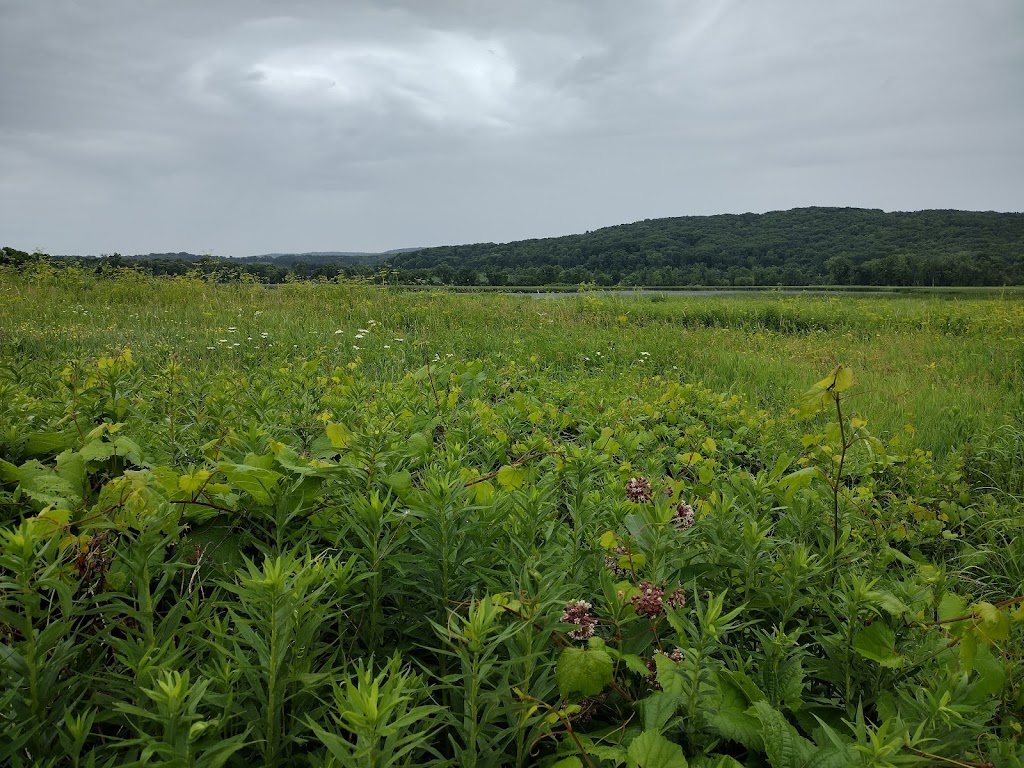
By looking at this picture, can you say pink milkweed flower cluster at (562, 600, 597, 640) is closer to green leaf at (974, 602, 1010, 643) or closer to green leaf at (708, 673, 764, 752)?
green leaf at (708, 673, 764, 752)

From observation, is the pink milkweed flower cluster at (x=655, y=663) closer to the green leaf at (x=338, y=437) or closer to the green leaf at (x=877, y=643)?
the green leaf at (x=877, y=643)

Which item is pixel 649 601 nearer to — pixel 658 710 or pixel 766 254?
pixel 658 710

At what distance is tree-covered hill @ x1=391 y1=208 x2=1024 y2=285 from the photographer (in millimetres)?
37094

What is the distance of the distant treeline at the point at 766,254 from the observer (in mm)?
36656

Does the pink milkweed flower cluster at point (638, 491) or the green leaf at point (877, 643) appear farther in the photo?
the pink milkweed flower cluster at point (638, 491)

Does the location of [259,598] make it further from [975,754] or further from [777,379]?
[777,379]

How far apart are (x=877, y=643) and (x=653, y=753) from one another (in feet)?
2.17

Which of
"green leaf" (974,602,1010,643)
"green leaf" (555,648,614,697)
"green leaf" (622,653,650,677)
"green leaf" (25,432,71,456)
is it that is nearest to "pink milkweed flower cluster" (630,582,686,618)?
"green leaf" (622,653,650,677)

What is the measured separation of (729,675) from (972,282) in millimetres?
43901

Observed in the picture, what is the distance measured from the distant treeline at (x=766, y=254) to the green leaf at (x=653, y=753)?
2819 cm

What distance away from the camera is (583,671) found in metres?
1.07

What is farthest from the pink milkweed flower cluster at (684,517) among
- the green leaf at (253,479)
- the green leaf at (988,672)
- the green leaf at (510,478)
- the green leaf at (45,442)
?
the green leaf at (45,442)

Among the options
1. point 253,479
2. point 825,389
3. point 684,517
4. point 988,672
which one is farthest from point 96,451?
point 988,672

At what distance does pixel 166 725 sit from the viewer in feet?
2.69
